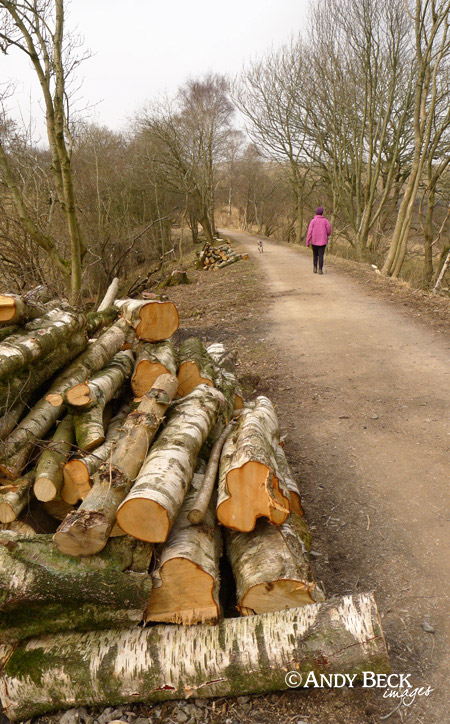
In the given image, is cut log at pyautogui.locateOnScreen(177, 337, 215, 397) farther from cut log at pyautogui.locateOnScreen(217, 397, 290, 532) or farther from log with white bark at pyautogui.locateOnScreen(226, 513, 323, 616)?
log with white bark at pyautogui.locateOnScreen(226, 513, 323, 616)

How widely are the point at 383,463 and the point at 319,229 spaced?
31.4ft

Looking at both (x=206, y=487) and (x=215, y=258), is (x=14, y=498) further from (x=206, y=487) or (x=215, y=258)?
(x=215, y=258)

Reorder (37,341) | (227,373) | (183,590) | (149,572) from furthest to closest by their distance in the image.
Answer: (227,373) < (37,341) < (149,572) < (183,590)

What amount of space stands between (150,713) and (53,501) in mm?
1475

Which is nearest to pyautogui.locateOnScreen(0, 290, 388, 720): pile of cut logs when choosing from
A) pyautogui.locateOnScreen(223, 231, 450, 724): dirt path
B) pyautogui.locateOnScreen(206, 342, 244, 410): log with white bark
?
pyautogui.locateOnScreen(223, 231, 450, 724): dirt path

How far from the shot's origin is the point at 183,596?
2.40m

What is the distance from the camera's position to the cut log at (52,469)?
2924 mm

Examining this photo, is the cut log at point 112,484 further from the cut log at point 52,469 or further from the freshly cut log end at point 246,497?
the freshly cut log end at point 246,497

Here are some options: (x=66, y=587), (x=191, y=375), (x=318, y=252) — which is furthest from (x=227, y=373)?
(x=318, y=252)

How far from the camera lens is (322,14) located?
1784 cm

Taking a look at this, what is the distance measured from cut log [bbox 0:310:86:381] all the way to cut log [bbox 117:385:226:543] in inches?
50.9

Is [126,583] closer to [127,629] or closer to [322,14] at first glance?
[127,629]

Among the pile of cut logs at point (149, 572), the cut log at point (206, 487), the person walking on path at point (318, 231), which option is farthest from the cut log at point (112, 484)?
the person walking on path at point (318, 231)

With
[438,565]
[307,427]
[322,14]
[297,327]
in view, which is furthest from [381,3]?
[438,565]
